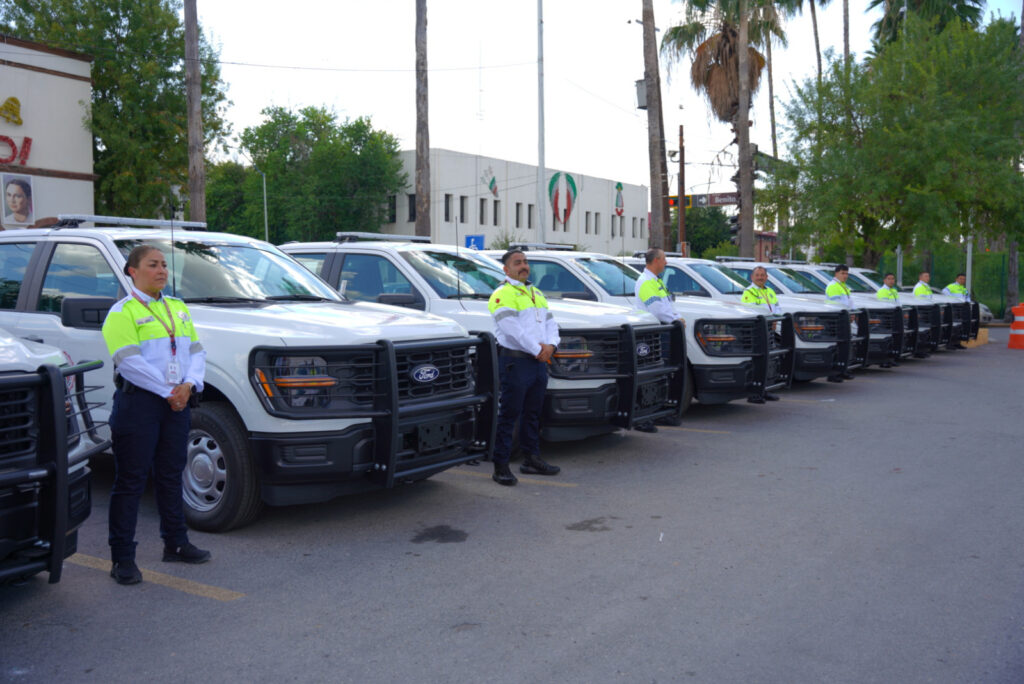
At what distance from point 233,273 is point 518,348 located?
2167mm

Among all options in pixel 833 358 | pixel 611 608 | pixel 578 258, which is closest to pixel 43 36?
pixel 578 258

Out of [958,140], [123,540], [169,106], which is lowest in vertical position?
[123,540]

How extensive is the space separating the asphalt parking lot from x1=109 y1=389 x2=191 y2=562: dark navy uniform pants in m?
0.35

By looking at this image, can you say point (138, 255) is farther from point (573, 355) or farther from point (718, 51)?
point (718, 51)

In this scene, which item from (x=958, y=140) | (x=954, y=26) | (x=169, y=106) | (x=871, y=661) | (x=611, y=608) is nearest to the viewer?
(x=871, y=661)

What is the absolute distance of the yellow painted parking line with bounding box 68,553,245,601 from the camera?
482 centimetres

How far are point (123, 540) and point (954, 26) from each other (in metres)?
25.7

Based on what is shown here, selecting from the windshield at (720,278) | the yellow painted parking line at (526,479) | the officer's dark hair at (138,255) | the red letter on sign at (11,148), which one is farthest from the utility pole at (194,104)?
the officer's dark hair at (138,255)

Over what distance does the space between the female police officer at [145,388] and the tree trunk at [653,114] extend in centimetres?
1820

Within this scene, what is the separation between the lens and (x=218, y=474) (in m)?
5.70

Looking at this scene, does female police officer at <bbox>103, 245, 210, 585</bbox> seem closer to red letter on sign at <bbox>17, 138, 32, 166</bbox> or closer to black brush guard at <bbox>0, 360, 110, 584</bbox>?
black brush guard at <bbox>0, 360, 110, 584</bbox>

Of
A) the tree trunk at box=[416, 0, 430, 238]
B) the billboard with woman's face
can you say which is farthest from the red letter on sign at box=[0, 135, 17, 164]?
the tree trunk at box=[416, 0, 430, 238]

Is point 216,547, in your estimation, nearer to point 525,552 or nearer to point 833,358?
point 525,552

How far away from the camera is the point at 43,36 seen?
30719 millimetres
